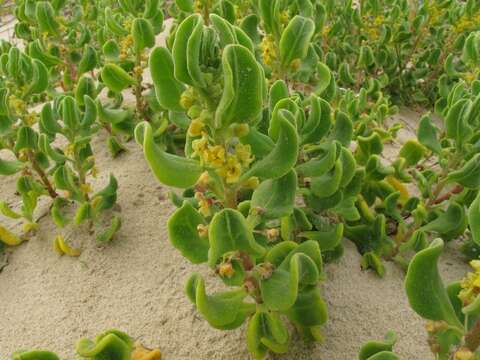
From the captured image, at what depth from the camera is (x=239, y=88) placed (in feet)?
3.62

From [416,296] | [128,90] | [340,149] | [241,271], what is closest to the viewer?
[416,296]

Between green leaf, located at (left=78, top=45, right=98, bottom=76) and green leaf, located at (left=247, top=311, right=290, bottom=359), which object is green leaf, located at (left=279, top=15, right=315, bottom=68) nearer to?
green leaf, located at (left=247, top=311, right=290, bottom=359)

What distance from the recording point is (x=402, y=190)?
2.34 metres

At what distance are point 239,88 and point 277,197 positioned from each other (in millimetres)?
376

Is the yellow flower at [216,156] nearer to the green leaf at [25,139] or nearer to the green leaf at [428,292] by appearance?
the green leaf at [428,292]

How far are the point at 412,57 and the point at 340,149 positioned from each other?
2.52 meters

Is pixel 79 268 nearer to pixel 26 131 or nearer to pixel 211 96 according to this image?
pixel 26 131

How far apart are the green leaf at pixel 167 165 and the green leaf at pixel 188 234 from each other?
0.11 m

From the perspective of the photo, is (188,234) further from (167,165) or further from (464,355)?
(464,355)

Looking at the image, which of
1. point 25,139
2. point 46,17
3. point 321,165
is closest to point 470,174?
point 321,165

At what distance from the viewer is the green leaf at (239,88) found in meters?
1.02

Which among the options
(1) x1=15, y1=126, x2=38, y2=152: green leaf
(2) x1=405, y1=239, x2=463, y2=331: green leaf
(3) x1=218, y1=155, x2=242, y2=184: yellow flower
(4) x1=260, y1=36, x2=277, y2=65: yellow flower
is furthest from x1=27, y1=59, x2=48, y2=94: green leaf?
(2) x1=405, y1=239, x2=463, y2=331: green leaf

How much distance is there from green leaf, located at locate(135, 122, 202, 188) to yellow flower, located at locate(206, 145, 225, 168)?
0.06 meters

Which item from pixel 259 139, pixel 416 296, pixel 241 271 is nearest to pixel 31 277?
pixel 241 271
